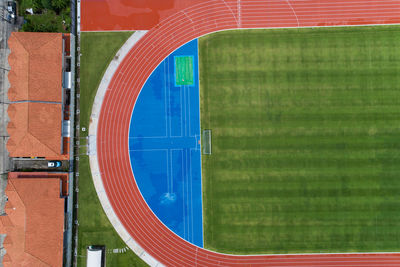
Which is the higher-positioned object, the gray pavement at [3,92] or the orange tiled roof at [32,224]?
the gray pavement at [3,92]

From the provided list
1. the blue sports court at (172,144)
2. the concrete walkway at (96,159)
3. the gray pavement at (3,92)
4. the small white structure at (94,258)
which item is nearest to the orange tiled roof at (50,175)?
the gray pavement at (3,92)

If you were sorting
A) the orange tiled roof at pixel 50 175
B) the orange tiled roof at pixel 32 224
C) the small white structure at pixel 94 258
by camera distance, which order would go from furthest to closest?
the orange tiled roof at pixel 50 175, the small white structure at pixel 94 258, the orange tiled roof at pixel 32 224

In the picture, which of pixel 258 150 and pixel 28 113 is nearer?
pixel 28 113

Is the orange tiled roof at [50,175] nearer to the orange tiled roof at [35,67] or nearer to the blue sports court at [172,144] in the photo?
the blue sports court at [172,144]

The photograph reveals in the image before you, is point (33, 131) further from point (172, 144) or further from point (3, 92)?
point (172, 144)

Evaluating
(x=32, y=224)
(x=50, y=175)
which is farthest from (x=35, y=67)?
(x=32, y=224)

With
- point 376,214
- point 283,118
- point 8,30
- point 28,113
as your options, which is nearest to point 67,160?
point 28,113

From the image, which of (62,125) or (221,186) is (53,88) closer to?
(62,125)
